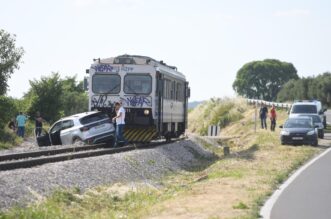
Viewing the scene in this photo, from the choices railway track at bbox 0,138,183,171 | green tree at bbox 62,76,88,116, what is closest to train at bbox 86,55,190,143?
railway track at bbox 0,138,183,171

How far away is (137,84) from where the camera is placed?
27906 millimetres

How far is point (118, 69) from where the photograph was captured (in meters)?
28.1

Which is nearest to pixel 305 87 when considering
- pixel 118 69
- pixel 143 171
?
pixel 118 69

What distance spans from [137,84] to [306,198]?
13.7m

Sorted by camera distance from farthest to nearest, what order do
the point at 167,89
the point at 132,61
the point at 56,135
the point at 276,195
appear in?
the point at 167,89 < the point at 56,135 < the point at 132,61 < the point at 276,195

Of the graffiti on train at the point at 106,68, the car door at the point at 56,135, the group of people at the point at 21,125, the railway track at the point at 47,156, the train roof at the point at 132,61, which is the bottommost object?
the railway track at the point at 47,156

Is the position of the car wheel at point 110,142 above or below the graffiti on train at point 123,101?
below

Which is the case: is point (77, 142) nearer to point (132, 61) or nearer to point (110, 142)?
point (110, 142)

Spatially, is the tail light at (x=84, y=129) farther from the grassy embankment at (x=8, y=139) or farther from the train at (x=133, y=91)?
the grassy embankment at (x=8, y=139)

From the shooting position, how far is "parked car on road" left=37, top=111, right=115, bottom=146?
27250 millimetres

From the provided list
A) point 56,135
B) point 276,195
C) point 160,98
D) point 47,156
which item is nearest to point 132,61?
point 160,98

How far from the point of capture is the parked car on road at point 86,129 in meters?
27.2

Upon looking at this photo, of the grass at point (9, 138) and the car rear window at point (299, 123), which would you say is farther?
the car rear window at point (299, 123)

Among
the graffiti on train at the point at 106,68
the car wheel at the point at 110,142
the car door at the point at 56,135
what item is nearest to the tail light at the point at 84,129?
the car wheel at the point at 110,142
